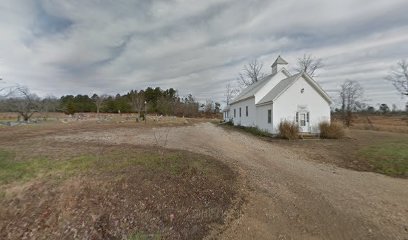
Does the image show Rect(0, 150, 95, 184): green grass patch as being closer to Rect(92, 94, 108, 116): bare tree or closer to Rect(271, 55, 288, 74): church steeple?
Rect(271, 55, 288, 74): church steeple

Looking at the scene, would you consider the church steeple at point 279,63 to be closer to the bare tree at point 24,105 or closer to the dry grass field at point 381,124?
the dry grass field at point 381,124

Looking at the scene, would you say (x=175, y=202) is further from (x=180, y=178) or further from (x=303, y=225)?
(x=303, y=225)

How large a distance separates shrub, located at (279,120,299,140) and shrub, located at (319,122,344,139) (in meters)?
2.36

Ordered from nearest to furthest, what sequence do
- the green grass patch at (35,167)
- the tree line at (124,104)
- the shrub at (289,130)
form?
the green grass patch at (35,167), the shrub at (289,130), the tree line at (124,104)

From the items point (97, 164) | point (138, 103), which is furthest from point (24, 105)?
point (97, 164)

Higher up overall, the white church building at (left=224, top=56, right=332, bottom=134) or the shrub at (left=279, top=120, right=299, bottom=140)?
the white church building at (left=224, top=56, right=332, bottom=134)

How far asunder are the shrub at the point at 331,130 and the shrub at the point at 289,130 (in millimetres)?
2362

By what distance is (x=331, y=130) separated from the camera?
1961 centimetres

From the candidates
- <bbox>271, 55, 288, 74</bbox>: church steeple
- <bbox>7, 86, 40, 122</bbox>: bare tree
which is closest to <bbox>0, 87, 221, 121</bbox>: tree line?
<bbox>7, 86, 40, 122</bbox>: bare tree

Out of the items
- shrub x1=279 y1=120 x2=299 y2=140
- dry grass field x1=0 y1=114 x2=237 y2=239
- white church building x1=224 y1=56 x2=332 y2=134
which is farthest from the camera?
white church building x1=224 y1=56 x2=332 y2=134

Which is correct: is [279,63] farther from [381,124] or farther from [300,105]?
[381,124]

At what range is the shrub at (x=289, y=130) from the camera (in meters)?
19.0

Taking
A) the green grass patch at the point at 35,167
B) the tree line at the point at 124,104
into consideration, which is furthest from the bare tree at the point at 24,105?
the green grass patch at the point at 35,167

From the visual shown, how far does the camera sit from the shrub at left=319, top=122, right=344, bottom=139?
63.9 feet
